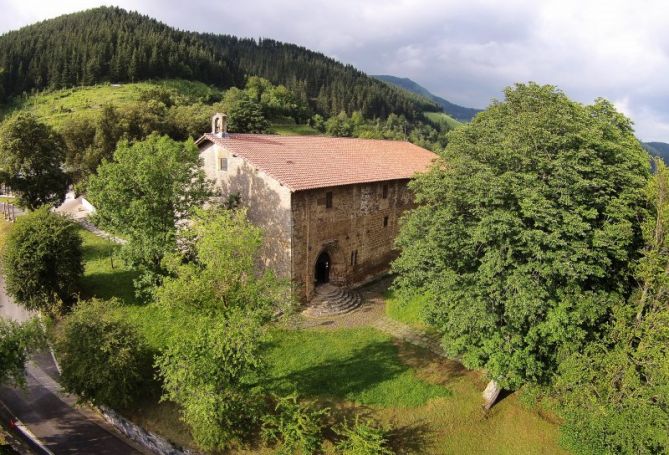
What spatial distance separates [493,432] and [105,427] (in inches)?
667

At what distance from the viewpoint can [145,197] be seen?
2362 centimetres

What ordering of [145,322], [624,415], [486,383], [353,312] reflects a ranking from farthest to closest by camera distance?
[353,312] → [145,322] → [486,383] → [624,415]

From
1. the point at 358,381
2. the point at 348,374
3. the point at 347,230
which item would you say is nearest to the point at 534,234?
the point at 358,381

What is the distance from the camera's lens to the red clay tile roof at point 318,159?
25.5m

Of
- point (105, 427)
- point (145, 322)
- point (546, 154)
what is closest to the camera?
point (546, 154)

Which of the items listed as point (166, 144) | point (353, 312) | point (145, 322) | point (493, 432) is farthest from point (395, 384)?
point (166, 144)

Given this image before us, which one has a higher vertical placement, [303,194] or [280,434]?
[303,194]

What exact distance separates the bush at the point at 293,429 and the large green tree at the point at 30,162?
3305cm

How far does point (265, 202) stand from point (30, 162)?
2507cm

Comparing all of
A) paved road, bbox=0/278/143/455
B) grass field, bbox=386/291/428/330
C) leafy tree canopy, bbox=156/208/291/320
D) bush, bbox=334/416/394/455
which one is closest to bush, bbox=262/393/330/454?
bush, bbox=334/416/394/455

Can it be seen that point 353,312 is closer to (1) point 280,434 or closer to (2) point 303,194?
(2) point 303,194

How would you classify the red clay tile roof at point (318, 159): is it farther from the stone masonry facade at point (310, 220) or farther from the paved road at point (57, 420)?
the paved road at point (57, 420)

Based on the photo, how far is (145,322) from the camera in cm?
2423

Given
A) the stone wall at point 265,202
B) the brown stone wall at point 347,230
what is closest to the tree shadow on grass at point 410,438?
the brown stone wall at point 347,230
